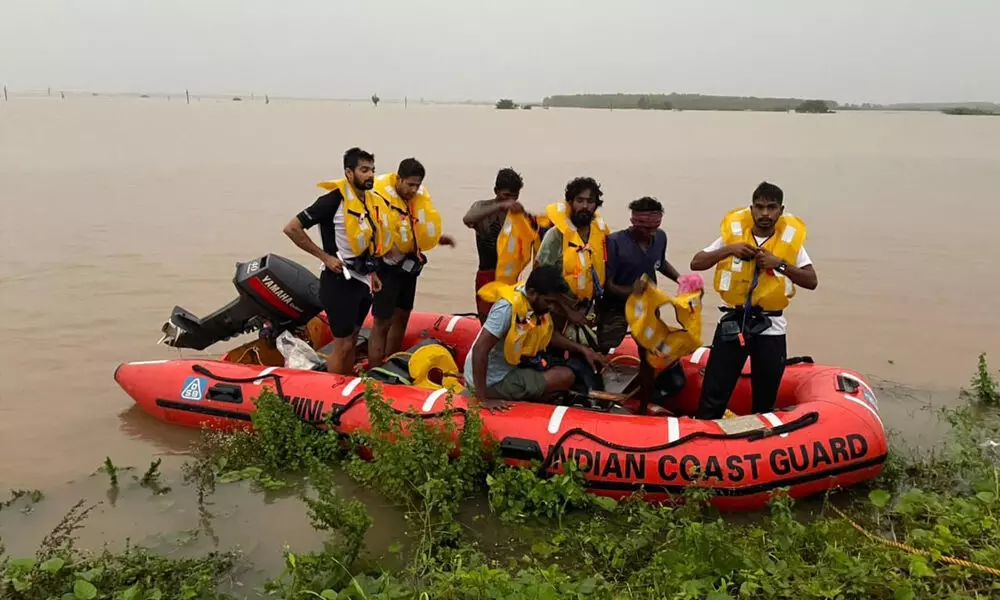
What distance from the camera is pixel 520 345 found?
4230 mm

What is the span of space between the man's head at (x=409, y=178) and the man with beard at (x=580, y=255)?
0.94 meters

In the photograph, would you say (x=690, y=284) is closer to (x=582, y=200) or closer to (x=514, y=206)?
(x=582, y=200)

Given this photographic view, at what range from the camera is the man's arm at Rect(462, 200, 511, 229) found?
205 inches

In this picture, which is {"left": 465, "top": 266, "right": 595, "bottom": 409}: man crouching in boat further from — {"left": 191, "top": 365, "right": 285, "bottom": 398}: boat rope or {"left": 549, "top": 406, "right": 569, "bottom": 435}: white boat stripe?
{"left": 191, "top": 365, "right": 285, "bottom": 398}: boat rope

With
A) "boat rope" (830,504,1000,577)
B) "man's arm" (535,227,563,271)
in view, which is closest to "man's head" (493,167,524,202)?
"man's arm" (535,227,563,271)

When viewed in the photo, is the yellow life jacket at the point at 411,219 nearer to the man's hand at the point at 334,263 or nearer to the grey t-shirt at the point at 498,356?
the man's hand at the point at 334,263

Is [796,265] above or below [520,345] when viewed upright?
above

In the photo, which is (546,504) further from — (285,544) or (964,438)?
(964,438)

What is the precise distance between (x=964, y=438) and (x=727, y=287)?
1.86m

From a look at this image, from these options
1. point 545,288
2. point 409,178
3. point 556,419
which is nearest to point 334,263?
point 409,178

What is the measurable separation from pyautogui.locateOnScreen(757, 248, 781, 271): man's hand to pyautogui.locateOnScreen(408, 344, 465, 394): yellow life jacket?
2.01 m

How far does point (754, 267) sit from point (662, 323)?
→ 61 cm

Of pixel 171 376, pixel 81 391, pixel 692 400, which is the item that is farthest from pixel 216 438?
pixel 692 400

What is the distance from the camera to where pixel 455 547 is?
3635 millimetres
